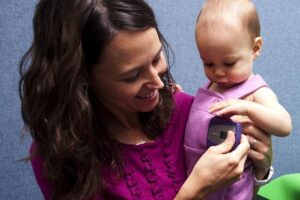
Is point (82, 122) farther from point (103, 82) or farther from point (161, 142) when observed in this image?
point (161, 142)

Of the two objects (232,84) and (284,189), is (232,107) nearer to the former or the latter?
(232,84)

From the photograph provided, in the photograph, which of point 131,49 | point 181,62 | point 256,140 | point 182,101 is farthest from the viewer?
point 181,62

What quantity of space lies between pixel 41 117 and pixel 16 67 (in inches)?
25.7

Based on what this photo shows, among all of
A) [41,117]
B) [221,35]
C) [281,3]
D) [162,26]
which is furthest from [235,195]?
[281,3]

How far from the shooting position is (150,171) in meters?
0.86

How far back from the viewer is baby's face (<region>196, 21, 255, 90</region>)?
2.68 ft

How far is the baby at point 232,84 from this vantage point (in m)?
0.81

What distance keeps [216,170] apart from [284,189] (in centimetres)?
72

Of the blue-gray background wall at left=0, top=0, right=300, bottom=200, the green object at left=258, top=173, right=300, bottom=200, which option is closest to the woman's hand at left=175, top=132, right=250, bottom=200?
the green object at left=258, top=173, right=300, bottom=200

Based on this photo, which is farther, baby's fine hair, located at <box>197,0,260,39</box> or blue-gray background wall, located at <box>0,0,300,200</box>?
blue-gray background wall, located at <box>0,0,300,200</box>

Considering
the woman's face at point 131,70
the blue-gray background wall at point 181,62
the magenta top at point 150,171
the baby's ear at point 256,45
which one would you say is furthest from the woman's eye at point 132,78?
the blue-gray background wall at point 181,62

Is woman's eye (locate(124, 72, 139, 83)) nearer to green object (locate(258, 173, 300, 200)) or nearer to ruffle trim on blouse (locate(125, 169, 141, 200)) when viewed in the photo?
ruffle trim on blouse (locate(125, 169, 141, 200))

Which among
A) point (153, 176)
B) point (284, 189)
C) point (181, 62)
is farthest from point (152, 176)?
point (181, 62)

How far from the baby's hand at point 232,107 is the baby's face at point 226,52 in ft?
0.25
